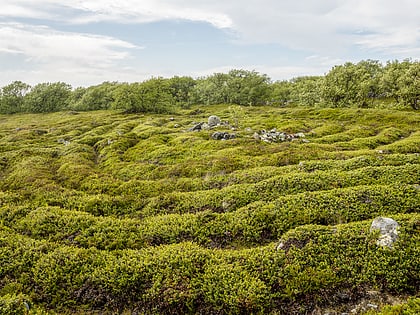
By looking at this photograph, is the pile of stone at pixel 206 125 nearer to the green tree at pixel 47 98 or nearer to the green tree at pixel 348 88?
the green tree at pixel 348 88

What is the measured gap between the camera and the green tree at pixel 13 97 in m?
150

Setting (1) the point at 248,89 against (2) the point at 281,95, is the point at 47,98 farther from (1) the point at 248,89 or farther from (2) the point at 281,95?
(2) the point at 281,95

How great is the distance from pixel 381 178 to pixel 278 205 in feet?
27.4

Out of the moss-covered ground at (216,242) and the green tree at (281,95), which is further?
the green tree at (281,95)

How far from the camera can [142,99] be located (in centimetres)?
10412

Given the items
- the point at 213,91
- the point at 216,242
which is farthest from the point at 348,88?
the point at 216,242

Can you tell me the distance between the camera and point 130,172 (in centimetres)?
3297

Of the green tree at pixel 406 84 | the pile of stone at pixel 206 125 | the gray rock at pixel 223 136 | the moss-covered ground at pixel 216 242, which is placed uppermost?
the green tree at pixel 406 84

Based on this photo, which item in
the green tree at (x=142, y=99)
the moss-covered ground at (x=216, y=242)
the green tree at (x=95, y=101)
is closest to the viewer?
the moss-covered ground at (x=216, y=242)

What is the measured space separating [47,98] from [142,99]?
266ft

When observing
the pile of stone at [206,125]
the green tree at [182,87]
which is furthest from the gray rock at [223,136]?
the green tree at [182,87]

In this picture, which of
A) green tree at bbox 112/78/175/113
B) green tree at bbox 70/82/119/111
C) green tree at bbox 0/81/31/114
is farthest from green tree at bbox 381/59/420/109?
green tree at bbox 0/81/31/114

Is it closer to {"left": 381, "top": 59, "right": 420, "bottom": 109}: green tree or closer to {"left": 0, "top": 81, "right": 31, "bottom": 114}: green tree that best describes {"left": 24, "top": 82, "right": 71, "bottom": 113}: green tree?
{"left": 0, "top": 81, "right": 31, "bottom": 114}: green tree

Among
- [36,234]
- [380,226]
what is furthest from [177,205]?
[380,226]
